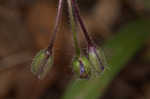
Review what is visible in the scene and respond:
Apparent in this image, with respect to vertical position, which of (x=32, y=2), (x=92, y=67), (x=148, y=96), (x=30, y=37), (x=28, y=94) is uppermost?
(x=32, y=2)

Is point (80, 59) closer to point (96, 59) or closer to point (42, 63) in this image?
point (96, 59)

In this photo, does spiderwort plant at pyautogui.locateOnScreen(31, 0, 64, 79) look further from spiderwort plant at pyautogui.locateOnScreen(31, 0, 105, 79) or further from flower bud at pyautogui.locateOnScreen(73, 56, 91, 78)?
flower bud at pyautogui.locateOnScreen(73, 56, 91, 78)

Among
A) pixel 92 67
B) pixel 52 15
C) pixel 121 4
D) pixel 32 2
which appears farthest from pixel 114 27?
pixel 92 67

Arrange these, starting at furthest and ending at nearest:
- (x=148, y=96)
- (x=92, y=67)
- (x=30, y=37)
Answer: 1. (x=30, y=37)
2. (x=148, y=96)
3. (x=92, y=67)

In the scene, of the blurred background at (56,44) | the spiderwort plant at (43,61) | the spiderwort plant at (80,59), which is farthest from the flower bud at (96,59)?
the blurred background at (56,44)

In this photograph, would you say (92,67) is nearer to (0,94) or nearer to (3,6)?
(0,94)

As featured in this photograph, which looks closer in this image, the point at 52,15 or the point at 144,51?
the point at 144,51
